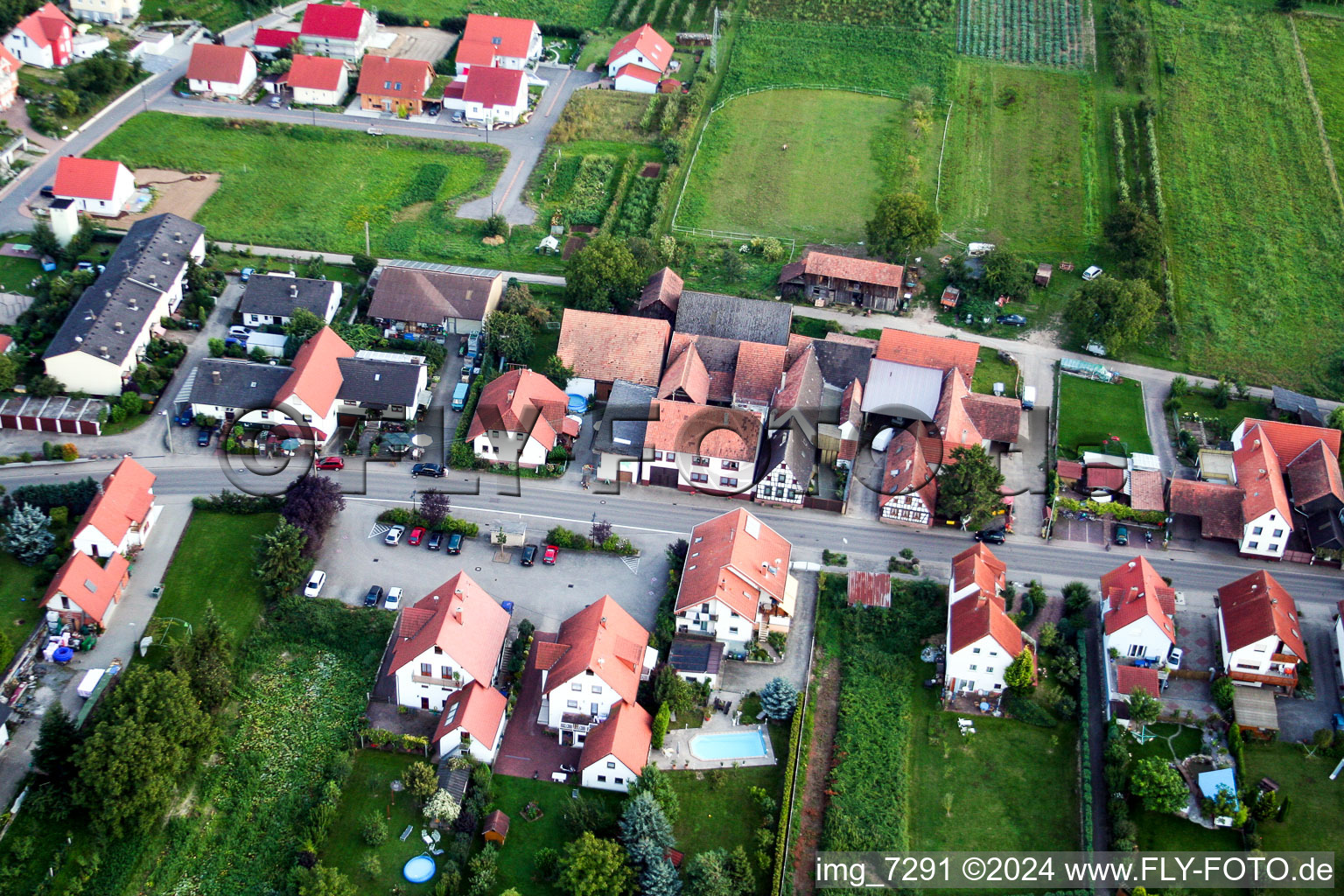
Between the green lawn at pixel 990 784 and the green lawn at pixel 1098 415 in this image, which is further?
the green lawn at pixel 1098 415

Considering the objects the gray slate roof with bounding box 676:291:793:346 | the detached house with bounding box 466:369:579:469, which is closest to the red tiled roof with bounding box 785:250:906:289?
the gray slate roof with bounding box 676:291:793:346

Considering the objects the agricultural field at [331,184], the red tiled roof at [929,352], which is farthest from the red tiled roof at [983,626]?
the agricultural field at [331,184]

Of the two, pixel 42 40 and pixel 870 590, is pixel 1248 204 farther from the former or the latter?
pixel 42 40

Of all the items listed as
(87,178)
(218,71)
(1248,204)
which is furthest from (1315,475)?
(218,71)

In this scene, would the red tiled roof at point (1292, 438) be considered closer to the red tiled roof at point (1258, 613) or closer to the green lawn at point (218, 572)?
the red tiled roof at point (1258, 613)

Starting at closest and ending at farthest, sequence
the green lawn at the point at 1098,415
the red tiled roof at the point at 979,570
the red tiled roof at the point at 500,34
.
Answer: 1. the red tiled roof at the point at 979,570
2. the green lawn at the point at 1098,415
3. the red tiled roof at the point at 500,34

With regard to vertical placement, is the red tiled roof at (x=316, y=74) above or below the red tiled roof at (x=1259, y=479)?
above
